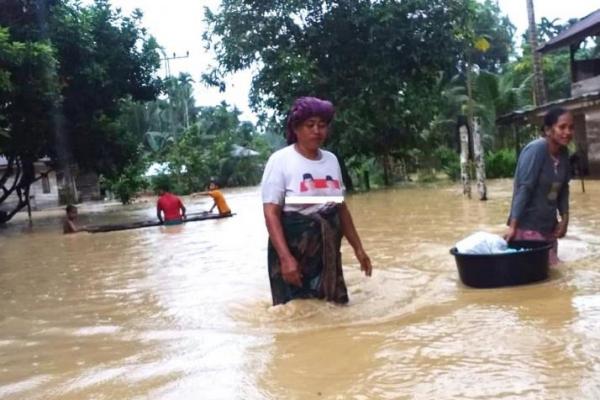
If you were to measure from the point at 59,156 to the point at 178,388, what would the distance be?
1853 cm

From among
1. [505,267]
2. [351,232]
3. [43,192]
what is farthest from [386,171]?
[351,232]

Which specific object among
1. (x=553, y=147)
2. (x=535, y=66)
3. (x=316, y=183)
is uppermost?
(x=535, y=66)

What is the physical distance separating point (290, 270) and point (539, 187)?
229cm

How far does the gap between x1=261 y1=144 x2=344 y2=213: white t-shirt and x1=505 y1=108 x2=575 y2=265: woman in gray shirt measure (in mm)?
1775

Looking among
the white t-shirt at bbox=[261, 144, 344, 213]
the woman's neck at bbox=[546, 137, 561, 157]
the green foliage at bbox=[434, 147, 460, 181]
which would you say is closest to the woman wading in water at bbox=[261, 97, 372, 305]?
the white t-shirt at bbox=[261, 144, 344, 213]

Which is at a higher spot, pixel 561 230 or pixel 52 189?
pixel 52 189

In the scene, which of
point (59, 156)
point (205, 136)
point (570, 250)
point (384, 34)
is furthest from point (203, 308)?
point (205, 136)

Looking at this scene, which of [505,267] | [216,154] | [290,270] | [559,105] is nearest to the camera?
[290,270]

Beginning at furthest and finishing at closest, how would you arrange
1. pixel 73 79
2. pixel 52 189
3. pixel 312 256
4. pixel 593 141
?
1. pixel 52 189
2. pixel 593 141
3. pixel 73 79
4. pixel 312 256

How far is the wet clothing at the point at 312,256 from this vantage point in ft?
14.5

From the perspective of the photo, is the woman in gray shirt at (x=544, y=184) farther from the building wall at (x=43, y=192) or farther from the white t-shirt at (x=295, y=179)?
the building wall at (x=43, y=192)

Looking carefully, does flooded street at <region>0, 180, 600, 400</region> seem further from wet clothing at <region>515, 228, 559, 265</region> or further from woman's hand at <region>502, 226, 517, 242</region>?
woman's hand at <region>502, 226, 517, 242</region>

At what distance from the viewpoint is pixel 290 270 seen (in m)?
4.27

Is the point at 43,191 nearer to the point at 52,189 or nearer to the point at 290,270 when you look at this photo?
the point at 52,189
